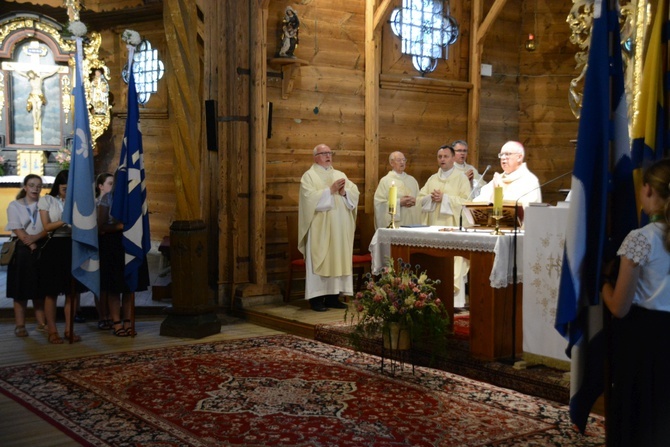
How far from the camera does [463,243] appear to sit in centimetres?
559

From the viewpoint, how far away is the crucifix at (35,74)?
13945mm

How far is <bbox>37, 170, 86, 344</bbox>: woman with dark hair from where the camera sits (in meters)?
6.57

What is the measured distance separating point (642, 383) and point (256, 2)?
6.14 meters

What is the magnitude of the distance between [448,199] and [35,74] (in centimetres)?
942

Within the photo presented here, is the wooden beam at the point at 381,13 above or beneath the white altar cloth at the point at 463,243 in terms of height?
above

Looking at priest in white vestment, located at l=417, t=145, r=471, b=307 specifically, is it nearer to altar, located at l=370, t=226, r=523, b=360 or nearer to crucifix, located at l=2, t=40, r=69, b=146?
altar, located at l=370, t=226, r=523, b=360

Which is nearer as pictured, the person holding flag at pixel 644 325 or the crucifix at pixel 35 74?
the person holding flag at pixel 644 325

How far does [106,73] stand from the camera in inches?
507

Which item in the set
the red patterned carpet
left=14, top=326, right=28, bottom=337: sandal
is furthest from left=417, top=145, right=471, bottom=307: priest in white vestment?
left=14, top=326, right=28, bottom=337: sandal

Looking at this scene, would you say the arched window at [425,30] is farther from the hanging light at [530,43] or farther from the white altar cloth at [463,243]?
the white altar cloth at [463,243]

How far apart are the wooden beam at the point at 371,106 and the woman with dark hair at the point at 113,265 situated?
10.5 feet

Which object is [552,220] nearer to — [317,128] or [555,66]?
[317,128]

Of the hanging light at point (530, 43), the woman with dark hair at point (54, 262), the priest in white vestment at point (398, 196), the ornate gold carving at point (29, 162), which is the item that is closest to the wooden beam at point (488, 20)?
the hanging light at point (530, 43)

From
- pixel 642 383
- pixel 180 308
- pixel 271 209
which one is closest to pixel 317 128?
pixel 271 209
